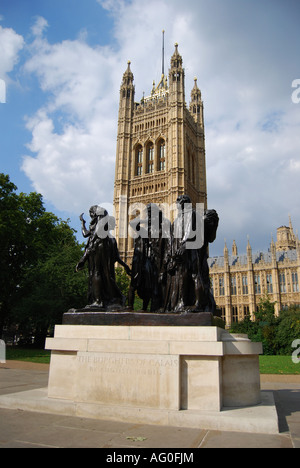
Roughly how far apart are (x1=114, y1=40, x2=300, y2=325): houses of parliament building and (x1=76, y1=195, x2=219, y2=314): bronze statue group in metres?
50.3

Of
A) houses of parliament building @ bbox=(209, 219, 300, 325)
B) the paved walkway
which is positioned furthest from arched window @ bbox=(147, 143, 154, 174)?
the paved walkway

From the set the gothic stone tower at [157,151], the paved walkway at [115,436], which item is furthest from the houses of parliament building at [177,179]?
the paved walkway at [115,436]

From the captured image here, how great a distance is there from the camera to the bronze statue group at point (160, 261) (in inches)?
238

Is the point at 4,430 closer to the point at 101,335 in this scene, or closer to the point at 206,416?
the point at 101,335

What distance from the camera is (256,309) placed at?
199ft

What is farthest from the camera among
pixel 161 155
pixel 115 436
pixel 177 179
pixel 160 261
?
pixel 161 155

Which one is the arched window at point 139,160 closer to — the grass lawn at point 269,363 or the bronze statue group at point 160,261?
the grass lawn at point 269,363

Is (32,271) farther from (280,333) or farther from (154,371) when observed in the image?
(154,371)

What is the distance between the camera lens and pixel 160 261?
7.07 metres

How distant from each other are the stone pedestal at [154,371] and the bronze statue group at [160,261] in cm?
80

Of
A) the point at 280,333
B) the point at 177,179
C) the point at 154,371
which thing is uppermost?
the point at 177,179

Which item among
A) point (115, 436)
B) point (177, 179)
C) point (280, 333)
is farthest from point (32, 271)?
point (177, 179)

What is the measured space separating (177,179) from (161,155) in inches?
354
